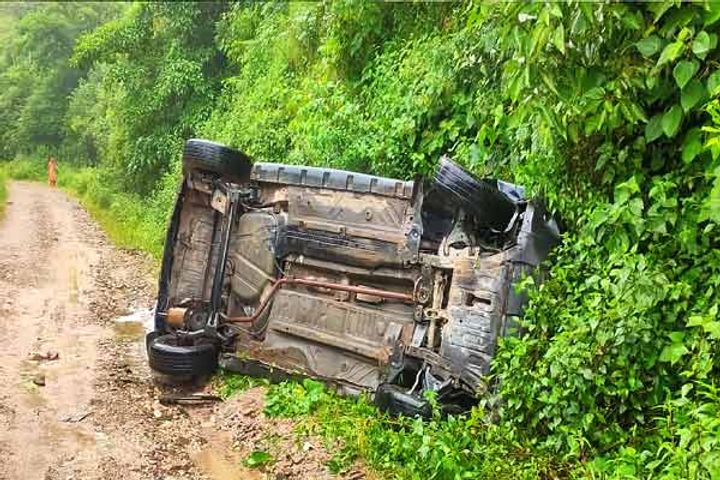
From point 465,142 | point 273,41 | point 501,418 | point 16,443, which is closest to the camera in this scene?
point 501,418

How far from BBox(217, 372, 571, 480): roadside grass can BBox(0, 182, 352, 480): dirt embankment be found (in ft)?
0.59

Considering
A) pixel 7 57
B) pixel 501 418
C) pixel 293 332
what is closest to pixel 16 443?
pixel 293 332

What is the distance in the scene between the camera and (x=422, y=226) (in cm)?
488

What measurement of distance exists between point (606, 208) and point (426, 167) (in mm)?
2765

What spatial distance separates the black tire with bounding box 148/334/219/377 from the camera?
560 cm

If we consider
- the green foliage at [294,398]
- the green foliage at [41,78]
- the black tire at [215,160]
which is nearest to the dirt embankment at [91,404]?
the green foliage at [294,398]

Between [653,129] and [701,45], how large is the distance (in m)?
0.54

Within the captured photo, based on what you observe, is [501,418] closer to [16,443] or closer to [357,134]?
[16,443]

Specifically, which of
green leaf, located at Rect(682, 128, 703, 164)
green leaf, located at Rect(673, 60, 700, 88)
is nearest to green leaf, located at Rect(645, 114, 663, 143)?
green leaf, located at Rect(682, 128, 703, 164)

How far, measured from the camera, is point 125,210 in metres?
16.1

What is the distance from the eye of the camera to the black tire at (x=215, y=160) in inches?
242

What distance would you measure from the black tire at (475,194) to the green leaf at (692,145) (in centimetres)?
132

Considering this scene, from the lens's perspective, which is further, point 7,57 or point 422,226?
point 7,57

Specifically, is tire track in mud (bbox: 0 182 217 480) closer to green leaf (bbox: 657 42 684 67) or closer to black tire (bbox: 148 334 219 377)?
black tire (bbox: 148 334 219 377)
